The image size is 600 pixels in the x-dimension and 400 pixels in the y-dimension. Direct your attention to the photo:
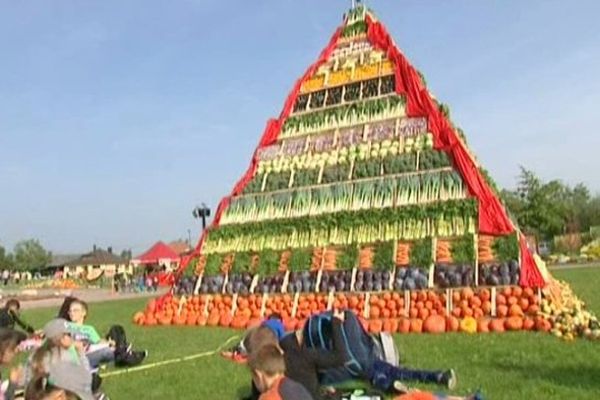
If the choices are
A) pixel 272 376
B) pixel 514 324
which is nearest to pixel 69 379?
pixel 272 376

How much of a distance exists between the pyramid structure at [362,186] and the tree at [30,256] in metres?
107

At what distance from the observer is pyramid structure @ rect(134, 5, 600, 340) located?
41.0 feet

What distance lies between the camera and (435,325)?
1205 centimetres

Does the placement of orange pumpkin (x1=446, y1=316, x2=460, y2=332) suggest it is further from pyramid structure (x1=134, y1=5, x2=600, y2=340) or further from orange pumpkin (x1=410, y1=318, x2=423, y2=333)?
orange pumpkin (x1=410, y1=318, x2=423, y2=333)

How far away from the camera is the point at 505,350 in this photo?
967 cm

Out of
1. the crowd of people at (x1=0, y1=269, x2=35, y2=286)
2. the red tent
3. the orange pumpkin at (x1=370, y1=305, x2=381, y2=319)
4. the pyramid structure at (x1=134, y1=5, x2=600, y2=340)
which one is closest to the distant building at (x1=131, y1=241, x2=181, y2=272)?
the red tent

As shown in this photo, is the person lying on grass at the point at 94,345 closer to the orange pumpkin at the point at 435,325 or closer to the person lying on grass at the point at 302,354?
the person lying on grass at the point at 302,354

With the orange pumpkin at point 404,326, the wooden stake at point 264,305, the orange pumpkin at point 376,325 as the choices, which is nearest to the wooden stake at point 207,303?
the wooden stake at point 264,305

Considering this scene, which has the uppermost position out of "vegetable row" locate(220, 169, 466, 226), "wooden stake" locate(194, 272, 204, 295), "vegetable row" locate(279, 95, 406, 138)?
"vegetable row" locate(279, 95, 406, 138)

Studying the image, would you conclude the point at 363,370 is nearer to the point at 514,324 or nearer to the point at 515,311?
the point at 514,324

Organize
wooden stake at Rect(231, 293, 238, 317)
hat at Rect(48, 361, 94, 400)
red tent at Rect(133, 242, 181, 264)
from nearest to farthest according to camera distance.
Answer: hat at Rect(48, 361, 94, 400) → wooden stake at Rect(231, 293, 238, 317) → red tent at Rect(133, 242, 181, 264)

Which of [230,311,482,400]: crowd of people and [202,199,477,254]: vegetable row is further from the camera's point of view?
[202,199,477,254]: vegetable row

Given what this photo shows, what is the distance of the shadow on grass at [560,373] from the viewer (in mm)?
7461

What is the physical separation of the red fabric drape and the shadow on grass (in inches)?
148
